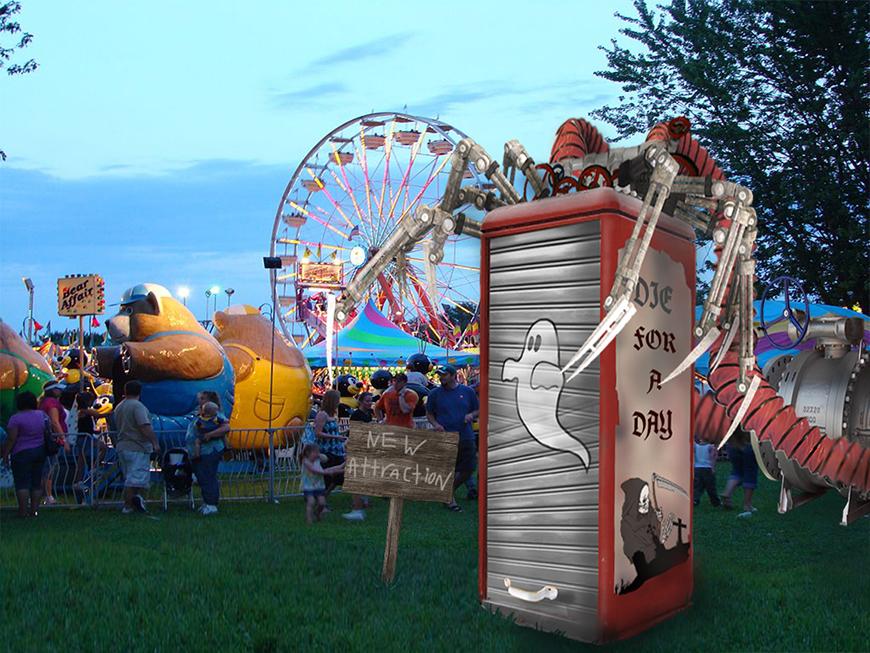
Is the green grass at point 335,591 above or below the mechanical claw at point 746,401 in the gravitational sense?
below

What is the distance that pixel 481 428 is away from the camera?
6.20 m

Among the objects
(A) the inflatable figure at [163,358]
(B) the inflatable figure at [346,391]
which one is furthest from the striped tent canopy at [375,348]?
(A) the inflatable figure at [163,358]

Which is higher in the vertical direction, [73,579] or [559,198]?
[559,198]

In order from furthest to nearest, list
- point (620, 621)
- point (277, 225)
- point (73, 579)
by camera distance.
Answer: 1. point (277, 225)
2. point (73, 579)
3. point (620, 621)

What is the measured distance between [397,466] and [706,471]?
5890 mm

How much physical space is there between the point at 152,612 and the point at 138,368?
25.7 feet

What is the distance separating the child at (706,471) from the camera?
460 inches

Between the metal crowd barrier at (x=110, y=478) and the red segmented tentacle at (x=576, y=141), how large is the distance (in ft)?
23.5

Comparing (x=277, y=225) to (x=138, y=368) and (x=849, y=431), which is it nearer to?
(x=138, y=368)

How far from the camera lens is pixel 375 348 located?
26.3 metres

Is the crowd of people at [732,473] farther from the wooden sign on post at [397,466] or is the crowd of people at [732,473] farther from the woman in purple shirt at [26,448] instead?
the woman in purple shirt at [26,448]

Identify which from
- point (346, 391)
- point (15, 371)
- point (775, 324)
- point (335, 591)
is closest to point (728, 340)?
point (335, 591)

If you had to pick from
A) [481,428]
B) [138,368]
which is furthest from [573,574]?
[138,368]

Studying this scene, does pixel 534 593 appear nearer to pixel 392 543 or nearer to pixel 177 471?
pixel 392 543
